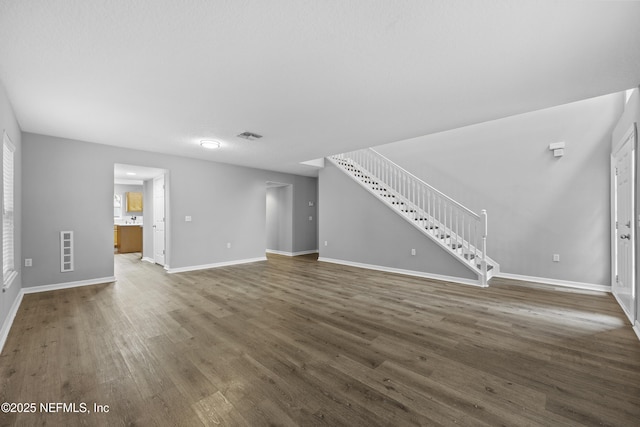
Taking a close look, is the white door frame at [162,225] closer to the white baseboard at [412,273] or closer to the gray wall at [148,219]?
the gray wall at [148,219]

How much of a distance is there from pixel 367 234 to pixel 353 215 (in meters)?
0.60

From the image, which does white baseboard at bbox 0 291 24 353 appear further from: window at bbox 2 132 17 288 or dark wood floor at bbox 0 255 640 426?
window at bbox 2 132 17 288

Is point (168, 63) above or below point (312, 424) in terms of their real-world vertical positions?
above

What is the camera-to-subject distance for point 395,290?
13.8ft

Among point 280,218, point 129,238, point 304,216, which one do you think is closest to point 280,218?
point 280,218

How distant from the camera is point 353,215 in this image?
638 centimetres

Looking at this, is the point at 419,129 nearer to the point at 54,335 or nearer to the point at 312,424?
the point at 312,424

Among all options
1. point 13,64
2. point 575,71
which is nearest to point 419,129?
point 575,71

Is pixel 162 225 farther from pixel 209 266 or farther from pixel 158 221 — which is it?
pixel 209 266

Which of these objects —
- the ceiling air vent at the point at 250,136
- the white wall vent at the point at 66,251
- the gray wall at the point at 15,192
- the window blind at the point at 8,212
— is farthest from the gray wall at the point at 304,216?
the window blind at the point at 8,212

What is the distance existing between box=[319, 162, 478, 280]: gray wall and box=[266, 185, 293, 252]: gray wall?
1337 millimetres

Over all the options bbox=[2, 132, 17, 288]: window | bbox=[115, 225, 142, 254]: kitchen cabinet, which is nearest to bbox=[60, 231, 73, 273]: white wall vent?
bbox=[2, 132, 17, 288]: window

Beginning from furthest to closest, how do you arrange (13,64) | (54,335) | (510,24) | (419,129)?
(419,129) < (54,335) < (13,64) < (510,24)

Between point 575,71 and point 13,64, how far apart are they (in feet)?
15.7
